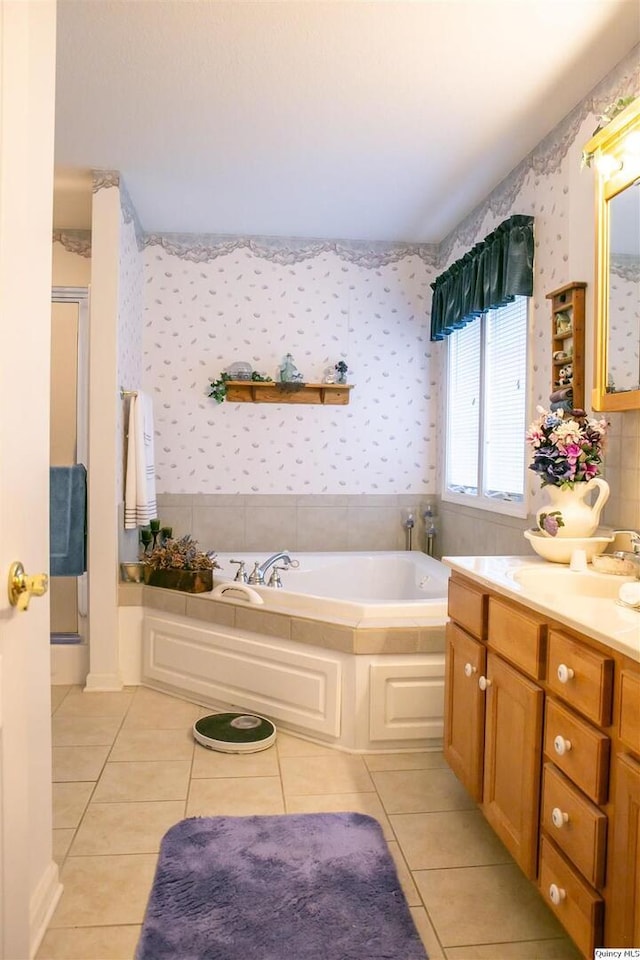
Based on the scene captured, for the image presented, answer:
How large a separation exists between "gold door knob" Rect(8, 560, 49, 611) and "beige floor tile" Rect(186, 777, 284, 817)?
4.34 ft

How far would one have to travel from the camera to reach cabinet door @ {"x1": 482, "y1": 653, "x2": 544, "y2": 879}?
5.43 ft

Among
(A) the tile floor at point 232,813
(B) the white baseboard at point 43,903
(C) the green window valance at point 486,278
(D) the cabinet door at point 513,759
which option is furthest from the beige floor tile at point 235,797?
(C) the green window valance at point 486,278

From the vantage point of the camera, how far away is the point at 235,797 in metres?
2.36

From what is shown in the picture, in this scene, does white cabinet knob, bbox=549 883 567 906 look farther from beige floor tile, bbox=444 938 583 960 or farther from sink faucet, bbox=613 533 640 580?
sink faucet, bbox=613 533 640 580

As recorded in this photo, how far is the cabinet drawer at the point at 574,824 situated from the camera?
53.9 inches

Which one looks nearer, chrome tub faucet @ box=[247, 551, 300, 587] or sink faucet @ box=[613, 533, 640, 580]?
sink faucet @ box=[613, 533, 640, 580]

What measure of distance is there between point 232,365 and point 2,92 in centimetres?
306

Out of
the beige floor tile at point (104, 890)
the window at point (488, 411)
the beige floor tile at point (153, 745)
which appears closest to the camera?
the beige floor tile at point (104, 890)

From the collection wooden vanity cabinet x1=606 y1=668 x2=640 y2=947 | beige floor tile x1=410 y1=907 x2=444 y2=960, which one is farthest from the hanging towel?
wooden vanity cabinet x1=606 y1=668 x2=640 y2=947

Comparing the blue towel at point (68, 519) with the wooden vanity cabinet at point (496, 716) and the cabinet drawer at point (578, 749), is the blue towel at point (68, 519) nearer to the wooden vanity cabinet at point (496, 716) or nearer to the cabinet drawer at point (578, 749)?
the wooden vanity cabinet at point (496, 716)

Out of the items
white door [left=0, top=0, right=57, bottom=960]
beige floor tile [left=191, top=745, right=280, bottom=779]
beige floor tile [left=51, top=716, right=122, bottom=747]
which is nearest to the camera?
white door [left=0, top=0, right=57, bottom=960]

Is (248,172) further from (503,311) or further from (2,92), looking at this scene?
(2,92)

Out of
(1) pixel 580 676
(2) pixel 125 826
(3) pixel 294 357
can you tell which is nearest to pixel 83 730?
(2) pixel 125 826

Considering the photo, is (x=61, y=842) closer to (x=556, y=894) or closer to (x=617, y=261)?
(x=556, y=894)
